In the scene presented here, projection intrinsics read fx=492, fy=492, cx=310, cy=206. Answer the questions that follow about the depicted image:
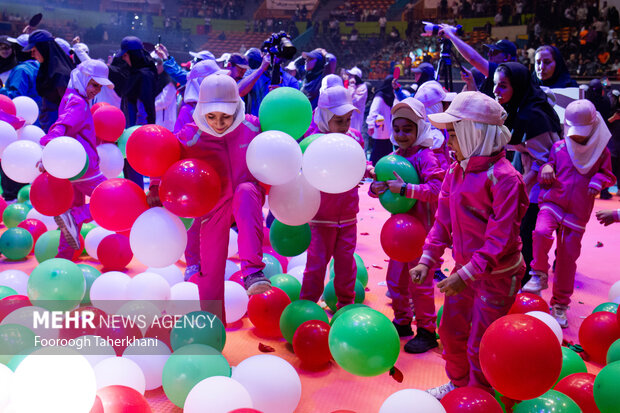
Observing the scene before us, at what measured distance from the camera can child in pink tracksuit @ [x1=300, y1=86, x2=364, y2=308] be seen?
9.74 feet

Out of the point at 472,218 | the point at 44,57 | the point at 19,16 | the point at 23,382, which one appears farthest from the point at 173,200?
the point at 19,16

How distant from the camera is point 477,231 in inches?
85.4

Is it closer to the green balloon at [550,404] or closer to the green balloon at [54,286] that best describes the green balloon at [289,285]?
the green balloon at [54,286]

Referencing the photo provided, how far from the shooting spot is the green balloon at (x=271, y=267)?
3.64 m

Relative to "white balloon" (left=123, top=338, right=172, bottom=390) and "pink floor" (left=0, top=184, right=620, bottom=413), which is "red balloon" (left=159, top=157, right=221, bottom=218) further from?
"pink floor" (left=0, top=184, right=620, bottom=413)

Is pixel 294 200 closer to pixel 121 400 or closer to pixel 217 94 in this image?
pixel 217 94

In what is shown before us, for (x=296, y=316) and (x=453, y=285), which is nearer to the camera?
(x=453, y=285)

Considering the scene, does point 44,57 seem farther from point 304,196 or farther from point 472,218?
point 472,218

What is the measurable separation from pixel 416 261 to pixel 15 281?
2.60 meters

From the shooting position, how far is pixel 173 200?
2.40 metres

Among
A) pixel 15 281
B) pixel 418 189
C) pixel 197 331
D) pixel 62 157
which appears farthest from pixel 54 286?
pixel 418 189

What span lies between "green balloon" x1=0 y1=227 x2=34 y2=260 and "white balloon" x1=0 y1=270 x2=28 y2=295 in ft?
3.36

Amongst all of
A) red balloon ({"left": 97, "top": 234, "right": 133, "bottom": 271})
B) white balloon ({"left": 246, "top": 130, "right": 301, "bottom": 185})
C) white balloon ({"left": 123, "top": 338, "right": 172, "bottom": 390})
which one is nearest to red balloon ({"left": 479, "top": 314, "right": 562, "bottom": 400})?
white balloon ({"left": 246, "top": 130, "right": 301, "bottom": 185})

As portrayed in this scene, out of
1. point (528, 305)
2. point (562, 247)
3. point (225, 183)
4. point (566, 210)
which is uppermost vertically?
point (225, 183)
